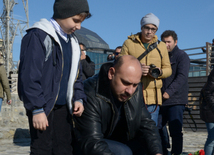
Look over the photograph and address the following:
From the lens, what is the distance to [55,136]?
2.49m

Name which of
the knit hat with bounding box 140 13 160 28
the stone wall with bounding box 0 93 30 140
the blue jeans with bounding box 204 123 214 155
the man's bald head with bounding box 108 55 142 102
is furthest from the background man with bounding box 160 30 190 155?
the stone wall with bounding box 0 93 30 140

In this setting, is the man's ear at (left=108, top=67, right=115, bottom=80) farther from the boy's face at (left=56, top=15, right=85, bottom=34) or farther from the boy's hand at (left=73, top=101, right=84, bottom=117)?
the boy's face at (left=56, top=15, right=85, bottom=34)

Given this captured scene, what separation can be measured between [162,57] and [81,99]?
1.75 metres

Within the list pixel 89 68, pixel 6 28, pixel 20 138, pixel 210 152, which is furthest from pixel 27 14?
pixel 210 152

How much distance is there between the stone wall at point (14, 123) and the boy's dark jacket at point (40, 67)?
16.5 feet

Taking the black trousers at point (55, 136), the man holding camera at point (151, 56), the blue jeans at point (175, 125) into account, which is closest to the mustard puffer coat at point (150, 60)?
the man holding camera at point (151, 56)

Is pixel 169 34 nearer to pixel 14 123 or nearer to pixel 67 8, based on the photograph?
pixel 67 8

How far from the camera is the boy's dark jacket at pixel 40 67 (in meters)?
2.13

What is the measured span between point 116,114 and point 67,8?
1076 mm

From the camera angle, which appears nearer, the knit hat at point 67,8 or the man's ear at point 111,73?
the knit hat at point 67,8

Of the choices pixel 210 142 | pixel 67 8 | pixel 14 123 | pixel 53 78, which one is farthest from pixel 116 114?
pixel 14 123

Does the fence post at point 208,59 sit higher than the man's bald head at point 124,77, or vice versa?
the fence post at point 208,59

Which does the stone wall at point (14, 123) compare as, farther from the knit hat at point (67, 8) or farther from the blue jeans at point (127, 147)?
the knit hat at point (67, 8)

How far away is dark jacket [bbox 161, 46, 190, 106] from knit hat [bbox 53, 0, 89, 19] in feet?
7.41
